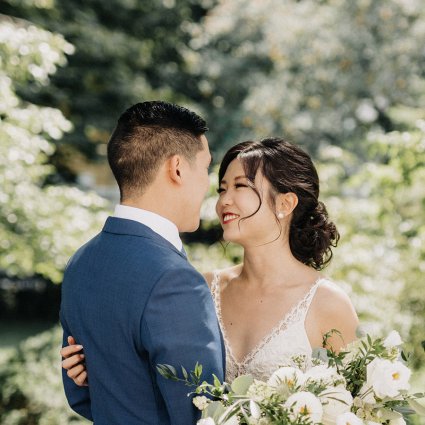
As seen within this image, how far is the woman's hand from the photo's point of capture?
1.95 meters

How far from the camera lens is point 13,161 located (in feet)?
14.2

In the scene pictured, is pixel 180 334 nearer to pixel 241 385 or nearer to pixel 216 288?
pixel 241 385

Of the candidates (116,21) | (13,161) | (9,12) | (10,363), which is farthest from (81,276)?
(116,21)

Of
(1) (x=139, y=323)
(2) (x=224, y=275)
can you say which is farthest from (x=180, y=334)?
(2) (x=224, y=275)

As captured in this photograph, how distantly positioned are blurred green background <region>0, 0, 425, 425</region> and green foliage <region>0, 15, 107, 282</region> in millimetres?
12

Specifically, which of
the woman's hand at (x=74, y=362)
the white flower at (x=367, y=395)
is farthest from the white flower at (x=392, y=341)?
the woman's hand at (x=74, y=362)

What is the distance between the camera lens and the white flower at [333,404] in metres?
1.57

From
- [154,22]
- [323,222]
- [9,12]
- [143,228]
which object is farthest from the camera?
[154,22]

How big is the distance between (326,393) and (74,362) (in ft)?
2.78

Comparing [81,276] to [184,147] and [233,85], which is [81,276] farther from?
[233,85]

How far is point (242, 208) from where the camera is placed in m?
2.55

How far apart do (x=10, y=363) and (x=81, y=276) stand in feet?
14.8

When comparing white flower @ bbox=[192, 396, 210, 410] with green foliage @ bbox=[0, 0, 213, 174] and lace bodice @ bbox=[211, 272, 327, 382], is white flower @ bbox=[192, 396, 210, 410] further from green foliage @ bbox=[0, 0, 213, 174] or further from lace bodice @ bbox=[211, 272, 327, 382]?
green foliage @ bbox=[0, 0, 213, 174]

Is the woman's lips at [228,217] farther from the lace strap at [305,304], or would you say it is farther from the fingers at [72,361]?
the fingers at [72,361]
